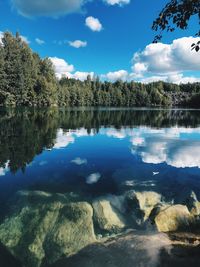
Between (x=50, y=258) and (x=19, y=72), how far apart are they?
89.0 meters

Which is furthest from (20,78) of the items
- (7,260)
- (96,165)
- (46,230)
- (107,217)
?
(7,260)

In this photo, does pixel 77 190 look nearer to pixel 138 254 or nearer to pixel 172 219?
pixel 172 219

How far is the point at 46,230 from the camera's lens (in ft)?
30.2

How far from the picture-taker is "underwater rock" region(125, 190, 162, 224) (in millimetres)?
10431

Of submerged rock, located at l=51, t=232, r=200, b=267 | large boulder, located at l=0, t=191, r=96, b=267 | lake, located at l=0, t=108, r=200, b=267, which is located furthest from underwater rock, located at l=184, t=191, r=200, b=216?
large boulder, located at l=0, t=191, r=96, b=267

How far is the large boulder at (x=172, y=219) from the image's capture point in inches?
366

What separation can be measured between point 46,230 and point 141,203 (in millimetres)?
4043

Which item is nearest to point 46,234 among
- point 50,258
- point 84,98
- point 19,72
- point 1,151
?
point 50,258

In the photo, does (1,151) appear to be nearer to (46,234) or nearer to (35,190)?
(35,190)

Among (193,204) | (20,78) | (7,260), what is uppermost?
(20,78)

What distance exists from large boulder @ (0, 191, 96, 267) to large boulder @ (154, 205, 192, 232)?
7.25 feet

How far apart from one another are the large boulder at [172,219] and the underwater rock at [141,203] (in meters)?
0.67

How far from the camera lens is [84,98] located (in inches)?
6954

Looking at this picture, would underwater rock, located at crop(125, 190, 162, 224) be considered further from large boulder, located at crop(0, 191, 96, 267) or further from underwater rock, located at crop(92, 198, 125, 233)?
large boulder, located at crop(0, 191, 96, 267)
